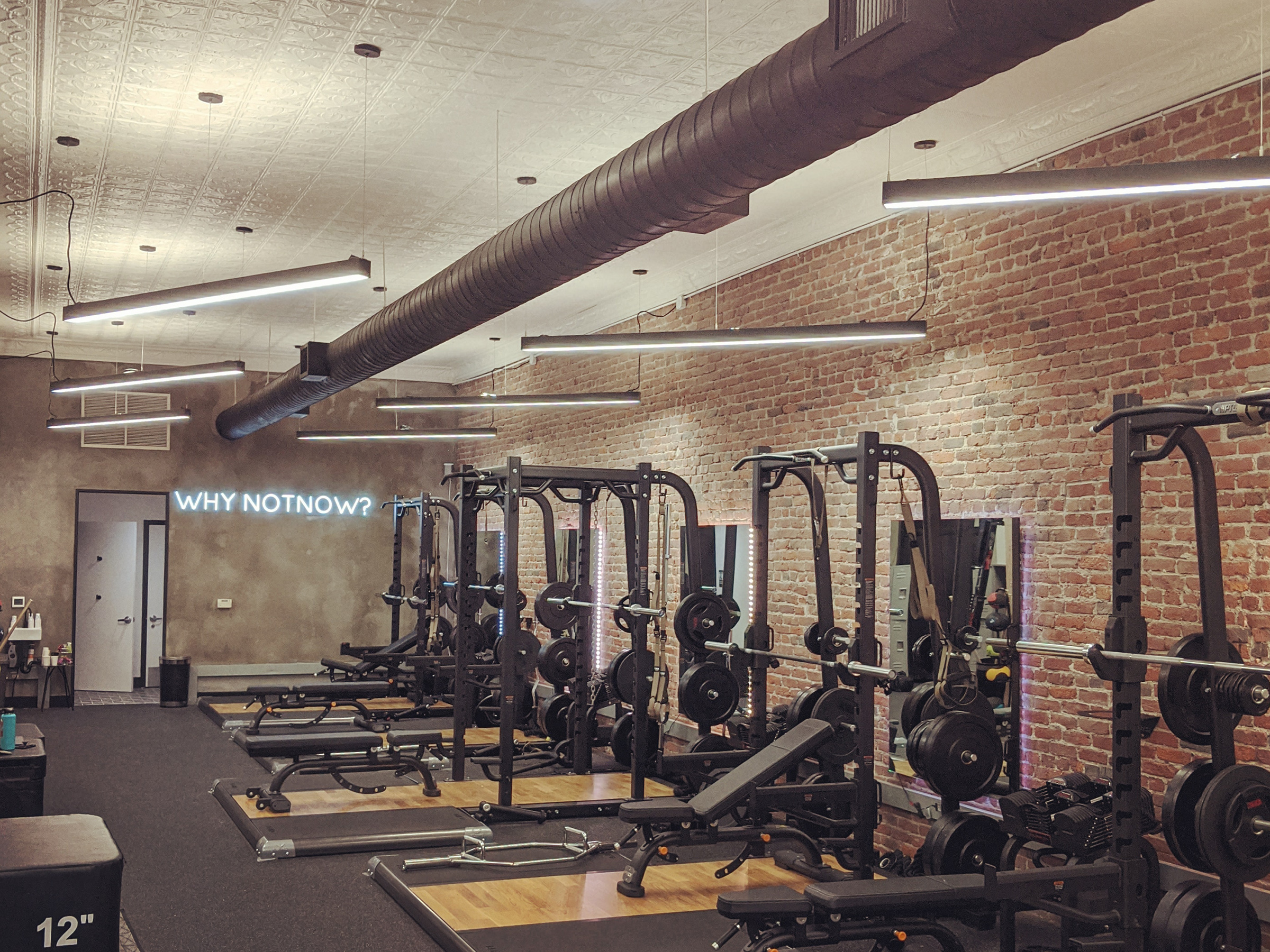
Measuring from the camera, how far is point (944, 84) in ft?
11.6

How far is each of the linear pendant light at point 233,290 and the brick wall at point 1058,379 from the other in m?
3.71

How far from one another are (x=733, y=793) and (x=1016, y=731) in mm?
1684

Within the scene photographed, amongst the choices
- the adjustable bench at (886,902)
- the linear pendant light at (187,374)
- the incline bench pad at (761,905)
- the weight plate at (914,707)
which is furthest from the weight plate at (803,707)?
the linear pendant light at (187,374)

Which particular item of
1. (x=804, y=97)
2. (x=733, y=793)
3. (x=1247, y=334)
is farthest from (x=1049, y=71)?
(x=733, y=793)

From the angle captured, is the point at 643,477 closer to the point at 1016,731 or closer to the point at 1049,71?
the point at 1016,731

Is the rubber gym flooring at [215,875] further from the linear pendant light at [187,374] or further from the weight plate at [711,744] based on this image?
the linear pendant light at [187,374]

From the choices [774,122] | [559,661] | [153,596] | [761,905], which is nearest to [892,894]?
[761,905]

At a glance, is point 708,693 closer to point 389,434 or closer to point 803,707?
point 803,707

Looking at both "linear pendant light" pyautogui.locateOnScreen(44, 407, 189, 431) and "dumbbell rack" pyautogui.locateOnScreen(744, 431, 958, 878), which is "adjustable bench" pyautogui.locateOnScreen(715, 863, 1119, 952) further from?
"linear pendant light" pyautogui.locateOnScreen(44, 407, 189, 431)

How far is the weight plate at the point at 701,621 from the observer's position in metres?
7.96

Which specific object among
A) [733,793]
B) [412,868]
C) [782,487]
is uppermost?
[782,487]

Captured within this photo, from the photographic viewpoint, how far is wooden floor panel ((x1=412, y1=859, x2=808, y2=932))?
5.77 metres

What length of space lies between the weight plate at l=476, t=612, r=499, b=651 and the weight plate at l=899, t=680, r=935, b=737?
6.53 metres

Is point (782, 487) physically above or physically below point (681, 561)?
above
